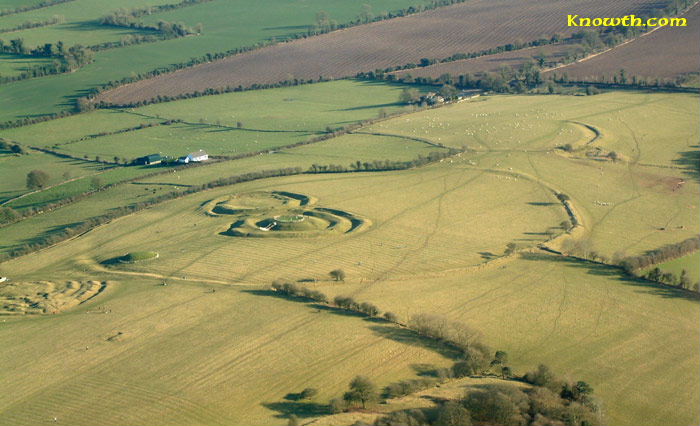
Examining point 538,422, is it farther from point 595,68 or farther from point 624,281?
point 595,68

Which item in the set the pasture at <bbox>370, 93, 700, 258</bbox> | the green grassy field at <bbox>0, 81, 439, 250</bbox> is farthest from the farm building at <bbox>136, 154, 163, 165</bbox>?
the pasture at <bbox>370, 93, 700, 258</bbox>

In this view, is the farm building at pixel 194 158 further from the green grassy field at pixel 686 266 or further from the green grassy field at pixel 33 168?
the green grassy field at pixel 686 266

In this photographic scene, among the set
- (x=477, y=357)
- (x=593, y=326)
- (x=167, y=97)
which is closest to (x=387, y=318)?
(x=477, y=357)

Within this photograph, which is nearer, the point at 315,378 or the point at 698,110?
the point at 315,378

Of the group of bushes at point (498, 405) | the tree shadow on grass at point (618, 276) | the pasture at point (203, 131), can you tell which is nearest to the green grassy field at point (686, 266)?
the tree shadow on grass at point (618, 276)

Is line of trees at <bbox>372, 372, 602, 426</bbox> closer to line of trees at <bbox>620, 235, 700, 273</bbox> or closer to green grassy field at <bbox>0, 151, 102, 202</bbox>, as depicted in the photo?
line of trees at <bbox>620, 235, 700, 273</bbox>
